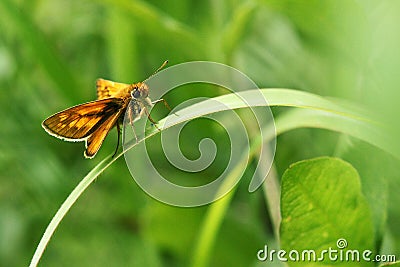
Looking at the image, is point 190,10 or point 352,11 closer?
point 352,11

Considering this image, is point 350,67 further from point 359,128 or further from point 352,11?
point 359,128

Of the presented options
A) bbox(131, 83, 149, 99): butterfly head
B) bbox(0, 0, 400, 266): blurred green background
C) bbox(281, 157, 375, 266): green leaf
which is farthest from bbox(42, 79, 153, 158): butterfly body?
bbox(0, 0, 400, 266): blurred green background

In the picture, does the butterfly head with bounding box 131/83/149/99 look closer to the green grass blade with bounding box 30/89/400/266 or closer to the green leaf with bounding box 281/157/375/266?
the green grass blade with bounding box 30/89/400/266

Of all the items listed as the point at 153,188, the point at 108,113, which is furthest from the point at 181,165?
the point at 108,113

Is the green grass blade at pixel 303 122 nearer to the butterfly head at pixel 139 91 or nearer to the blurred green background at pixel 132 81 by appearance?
the butterfly head at pixel 139 91

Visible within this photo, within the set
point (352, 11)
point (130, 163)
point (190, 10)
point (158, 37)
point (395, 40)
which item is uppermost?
point (190, 10)

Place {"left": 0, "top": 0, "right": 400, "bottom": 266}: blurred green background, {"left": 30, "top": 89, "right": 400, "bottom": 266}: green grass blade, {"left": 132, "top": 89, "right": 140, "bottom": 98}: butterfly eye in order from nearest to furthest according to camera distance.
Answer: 1. {"left": 30, "top": 89, "right": 400, "bottom": 266}: green grass blade
2. {"left": 132, "top": 89, "right": 140, "bottom": 98}: butterfly eye
3. {"left": 0, "top": 0, "right": 400, "bottom": 266}: blurred green background

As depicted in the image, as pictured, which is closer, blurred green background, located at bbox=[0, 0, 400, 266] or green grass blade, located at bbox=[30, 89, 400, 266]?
green grass blade, located at bbox=[30, 89, 400, 266]
